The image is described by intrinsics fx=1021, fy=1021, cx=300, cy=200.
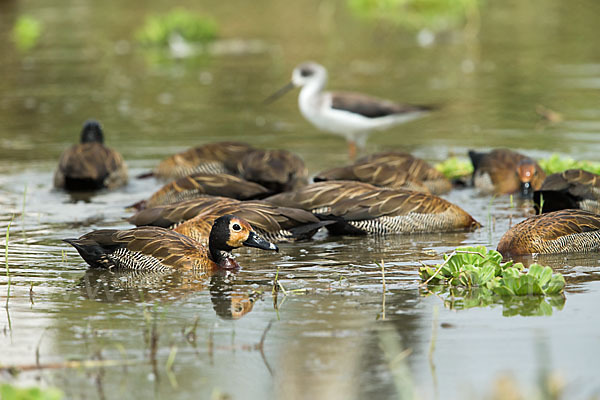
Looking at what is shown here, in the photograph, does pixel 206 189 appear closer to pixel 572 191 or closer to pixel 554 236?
pixel 572 191

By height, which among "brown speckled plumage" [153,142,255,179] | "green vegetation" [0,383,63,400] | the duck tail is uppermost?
"brown speckled plumage" [153,142,255,179]

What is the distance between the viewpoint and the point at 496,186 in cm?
1323

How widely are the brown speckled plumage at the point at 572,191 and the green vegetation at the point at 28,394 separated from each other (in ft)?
23.0

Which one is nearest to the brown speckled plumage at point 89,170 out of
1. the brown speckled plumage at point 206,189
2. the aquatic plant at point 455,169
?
the brown speckled plumage at point 206,189

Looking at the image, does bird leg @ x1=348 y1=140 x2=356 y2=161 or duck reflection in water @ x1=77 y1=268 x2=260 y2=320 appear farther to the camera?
bird leg @ x1=348 y1=140 x2=356 y2=161

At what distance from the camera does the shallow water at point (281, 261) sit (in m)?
6.58

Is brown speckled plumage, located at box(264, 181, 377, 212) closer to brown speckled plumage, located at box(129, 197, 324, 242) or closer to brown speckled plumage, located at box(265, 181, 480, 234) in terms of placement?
brown speckled plumage, located at box(265, 181, 480, 234)

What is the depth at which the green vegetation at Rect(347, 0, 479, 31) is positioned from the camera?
113ft

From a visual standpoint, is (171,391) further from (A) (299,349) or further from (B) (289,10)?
(B) (289,10)

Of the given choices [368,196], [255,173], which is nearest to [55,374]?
[368,196]

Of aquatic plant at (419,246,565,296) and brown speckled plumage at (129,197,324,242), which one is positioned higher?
brown speckled plumage at (129,197,324,242)

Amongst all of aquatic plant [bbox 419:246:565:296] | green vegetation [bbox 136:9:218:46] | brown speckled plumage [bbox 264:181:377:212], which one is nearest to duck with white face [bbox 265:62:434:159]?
brown speckled plumage [bbox 264:181:377:212]

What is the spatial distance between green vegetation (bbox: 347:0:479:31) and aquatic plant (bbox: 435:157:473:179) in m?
19.1

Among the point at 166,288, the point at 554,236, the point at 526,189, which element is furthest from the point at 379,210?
the point at 166,288
